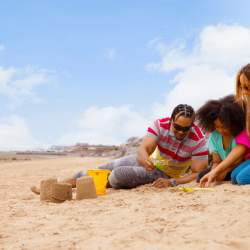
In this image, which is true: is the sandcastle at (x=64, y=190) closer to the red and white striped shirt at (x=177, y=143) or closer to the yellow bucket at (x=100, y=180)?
the yellow bucket at (x=100, y=180)

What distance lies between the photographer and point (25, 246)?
2.43 m

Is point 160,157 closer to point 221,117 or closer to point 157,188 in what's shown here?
point 157,188

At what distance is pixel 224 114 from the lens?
4.19 metres

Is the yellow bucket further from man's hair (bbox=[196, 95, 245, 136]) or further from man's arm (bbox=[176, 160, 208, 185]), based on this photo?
man's hair (bbox=[196, 95, 245, 136])

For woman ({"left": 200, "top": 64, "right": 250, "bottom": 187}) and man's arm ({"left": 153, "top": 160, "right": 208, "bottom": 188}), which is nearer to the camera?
woman ({"left": 200, "top": 64, "right": 250, "bottom": 187})

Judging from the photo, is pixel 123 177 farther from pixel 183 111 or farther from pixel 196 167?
pixel 183 111

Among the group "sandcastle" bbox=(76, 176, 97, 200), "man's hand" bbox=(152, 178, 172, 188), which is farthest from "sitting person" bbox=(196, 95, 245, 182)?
"sandcastle" bbox=(76, 176, 97, 200)

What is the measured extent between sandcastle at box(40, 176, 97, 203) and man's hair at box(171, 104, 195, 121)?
101cm

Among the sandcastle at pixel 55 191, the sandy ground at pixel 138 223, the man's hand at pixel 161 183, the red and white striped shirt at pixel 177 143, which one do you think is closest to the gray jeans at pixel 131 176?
the red and white striped shirt at pixel 177 143

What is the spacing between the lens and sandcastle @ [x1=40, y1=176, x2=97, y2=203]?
153 inches

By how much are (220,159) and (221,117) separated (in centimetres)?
51

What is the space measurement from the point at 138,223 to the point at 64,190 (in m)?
1.39

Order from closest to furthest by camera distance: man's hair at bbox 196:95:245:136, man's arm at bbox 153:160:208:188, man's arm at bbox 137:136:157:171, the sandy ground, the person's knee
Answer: the sandy ground < man's hair at bbox 196:95:245:136 < man's arm at bbox 153:160:208:188 < man's arm at bbox 137:136:157:171 < the person's knee

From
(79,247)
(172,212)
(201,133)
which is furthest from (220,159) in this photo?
(79,247)
